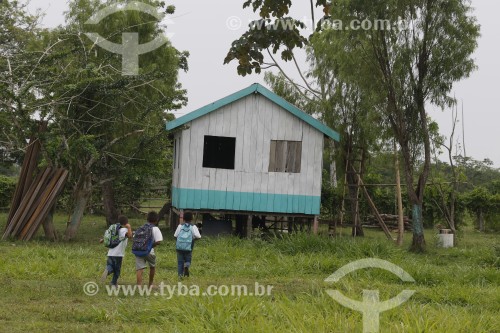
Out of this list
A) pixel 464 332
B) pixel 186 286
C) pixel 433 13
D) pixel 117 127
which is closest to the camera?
pixel 464 332

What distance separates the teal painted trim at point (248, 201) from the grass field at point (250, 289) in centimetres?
193

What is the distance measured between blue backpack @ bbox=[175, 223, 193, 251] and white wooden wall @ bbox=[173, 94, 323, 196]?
8216mm

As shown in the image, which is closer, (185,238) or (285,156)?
(185,238)

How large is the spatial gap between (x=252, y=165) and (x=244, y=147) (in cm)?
56

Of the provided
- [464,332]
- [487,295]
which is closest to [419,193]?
[487,295]

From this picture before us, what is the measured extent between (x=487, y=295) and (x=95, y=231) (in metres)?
14.4

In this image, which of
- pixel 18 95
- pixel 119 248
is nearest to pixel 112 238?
pixel 119 248

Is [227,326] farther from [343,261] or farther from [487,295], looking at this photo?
[343,261]

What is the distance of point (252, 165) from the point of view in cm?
1928

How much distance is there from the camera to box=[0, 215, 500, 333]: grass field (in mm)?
7266

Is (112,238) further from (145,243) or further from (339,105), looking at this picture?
(339,105)

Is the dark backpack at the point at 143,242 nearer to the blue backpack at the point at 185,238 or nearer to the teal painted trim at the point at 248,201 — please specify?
the blue backpack at the point at 185,238

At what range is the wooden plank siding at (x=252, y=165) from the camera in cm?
1920

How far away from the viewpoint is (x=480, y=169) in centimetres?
5153
